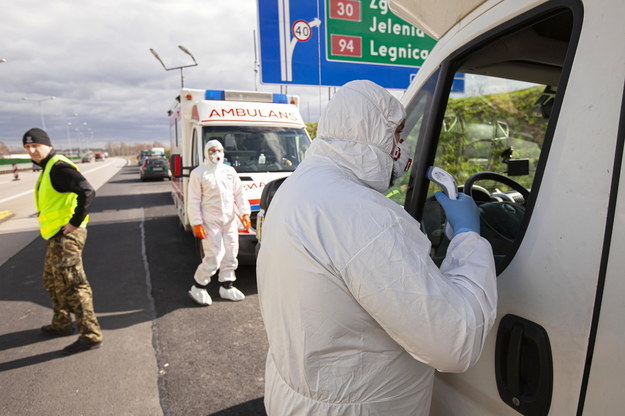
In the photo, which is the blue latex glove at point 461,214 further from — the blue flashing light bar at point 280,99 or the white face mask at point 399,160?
the blue flashing light bar at point 280,99

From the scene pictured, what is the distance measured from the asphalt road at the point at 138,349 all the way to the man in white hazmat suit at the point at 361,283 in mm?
2194

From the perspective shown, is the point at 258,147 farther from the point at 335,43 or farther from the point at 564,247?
the point at 564,247

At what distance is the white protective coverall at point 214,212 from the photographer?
198 inches

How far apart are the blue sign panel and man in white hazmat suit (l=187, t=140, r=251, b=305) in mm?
1875

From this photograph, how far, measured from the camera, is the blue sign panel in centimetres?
603

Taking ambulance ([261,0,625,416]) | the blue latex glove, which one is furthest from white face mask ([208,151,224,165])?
the blue latex glove

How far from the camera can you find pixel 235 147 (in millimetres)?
6410

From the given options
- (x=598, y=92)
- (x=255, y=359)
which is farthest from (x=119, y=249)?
(x=598, y=92)

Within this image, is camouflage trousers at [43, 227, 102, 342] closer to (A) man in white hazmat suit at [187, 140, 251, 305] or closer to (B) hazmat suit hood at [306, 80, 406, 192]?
(A) man in white hazmat suit at [187, 140, 251, 305]

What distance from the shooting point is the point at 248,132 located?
655 centimetres

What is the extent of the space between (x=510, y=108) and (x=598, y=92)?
10.5 ft

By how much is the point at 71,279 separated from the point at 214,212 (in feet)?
5.80

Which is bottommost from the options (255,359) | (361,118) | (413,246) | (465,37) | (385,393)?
(255,359)

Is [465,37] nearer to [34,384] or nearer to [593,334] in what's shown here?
[593,334]
